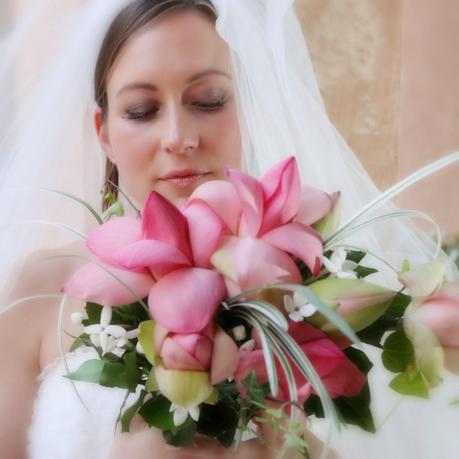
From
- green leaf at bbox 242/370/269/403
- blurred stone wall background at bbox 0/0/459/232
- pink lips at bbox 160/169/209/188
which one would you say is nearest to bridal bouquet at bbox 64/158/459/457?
green leaf at bbox 242/370/269/403

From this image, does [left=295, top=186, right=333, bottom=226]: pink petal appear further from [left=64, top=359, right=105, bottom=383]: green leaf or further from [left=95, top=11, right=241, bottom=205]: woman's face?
[left=95, top=11, right=241, bottom=205]: woman's face

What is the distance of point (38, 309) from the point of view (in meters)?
1.24

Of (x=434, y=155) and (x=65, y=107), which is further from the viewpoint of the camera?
(x=434, y=155)

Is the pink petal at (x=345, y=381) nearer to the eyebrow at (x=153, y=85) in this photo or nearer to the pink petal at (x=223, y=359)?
the pink petal at (x=223, y=359)

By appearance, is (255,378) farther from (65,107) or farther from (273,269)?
(65,107)

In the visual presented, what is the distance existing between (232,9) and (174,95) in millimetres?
146

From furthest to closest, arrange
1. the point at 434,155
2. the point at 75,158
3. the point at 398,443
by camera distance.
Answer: the point at 434,155 → the point at 75,158 → the point at 398,443

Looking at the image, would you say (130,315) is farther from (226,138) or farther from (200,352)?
(226,138)

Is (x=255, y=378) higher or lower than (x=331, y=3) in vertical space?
lower

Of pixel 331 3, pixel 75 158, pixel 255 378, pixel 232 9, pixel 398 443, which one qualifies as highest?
pixel 331 3

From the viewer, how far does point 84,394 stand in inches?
44.9

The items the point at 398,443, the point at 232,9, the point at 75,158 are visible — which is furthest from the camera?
the point at 75,158

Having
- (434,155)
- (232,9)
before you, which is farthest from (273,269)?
(434,155)

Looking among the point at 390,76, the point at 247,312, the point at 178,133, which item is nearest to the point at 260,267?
the point at 247,312
